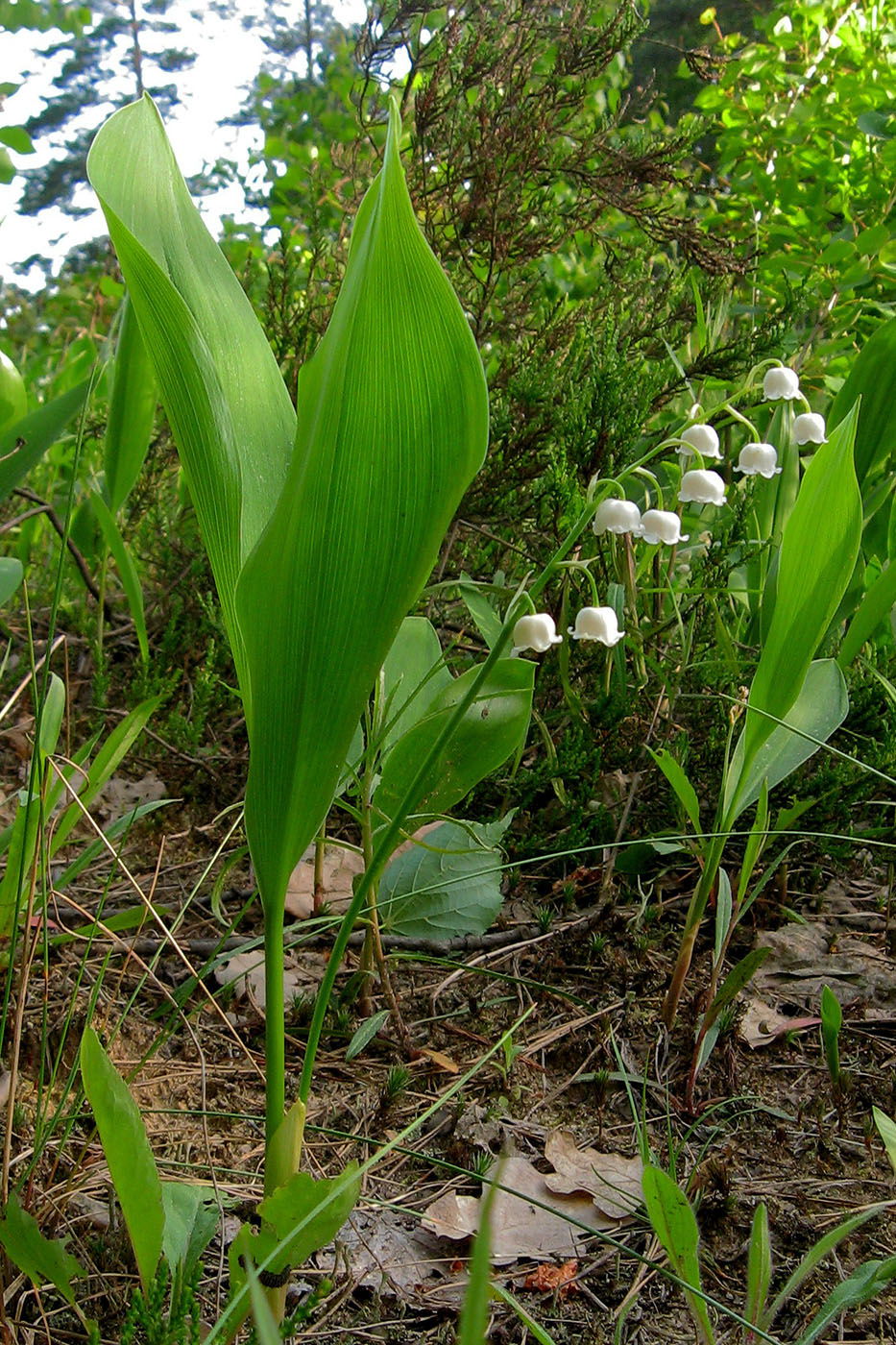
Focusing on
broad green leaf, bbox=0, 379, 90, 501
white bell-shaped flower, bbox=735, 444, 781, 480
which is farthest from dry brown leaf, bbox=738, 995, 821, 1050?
broad green leaf, bbox=0, 379, 90, 501

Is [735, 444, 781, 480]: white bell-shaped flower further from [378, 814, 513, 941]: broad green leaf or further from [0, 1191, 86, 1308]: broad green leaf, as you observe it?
[0, 1191, 86, 1308]: broad green leaf

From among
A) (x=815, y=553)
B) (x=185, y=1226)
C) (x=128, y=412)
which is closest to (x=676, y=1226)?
(x=185, y=1226)

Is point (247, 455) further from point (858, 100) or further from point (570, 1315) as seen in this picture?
point (858, 100)

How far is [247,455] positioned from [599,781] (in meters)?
0.95

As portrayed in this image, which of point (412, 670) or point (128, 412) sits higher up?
point (128, 412)

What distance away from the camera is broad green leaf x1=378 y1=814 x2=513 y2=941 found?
1.12 metres

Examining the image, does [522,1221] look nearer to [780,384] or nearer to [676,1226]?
[676,1226]

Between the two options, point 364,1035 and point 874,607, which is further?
point 874,607

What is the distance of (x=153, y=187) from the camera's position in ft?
2.39

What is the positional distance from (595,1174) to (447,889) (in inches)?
13.9

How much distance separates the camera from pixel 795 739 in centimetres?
109

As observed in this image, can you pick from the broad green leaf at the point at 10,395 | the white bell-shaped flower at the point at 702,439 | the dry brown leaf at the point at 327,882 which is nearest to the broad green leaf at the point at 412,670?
the dry brown leaf at the point at 327,882

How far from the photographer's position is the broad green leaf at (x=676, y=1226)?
2.16ft

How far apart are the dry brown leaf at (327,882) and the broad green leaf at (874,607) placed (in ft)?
2.37
